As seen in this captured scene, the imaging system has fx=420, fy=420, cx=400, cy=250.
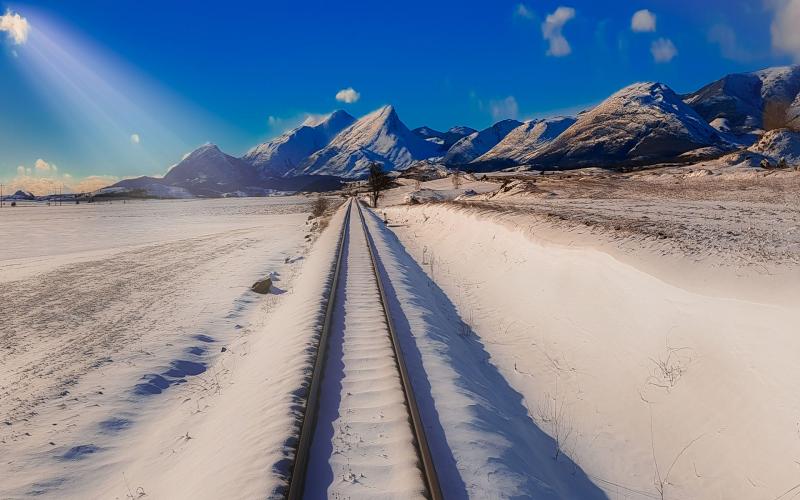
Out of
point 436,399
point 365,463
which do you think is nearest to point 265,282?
point 436,399

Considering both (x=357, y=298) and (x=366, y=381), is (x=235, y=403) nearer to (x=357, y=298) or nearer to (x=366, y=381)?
(x=366, y=381)

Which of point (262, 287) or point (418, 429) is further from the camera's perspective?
point (262, 287)

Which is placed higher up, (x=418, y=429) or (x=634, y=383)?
(x=418, y=429)

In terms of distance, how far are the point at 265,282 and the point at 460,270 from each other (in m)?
8.11

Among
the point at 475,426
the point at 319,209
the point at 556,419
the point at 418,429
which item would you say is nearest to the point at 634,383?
the point at 556,419

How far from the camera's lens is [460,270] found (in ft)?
60.0

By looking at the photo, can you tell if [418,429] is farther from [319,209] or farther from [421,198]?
[319,209]

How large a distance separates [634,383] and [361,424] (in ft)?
16.6

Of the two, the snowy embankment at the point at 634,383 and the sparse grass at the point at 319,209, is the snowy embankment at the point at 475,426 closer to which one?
the snowy embankment at the point at 634,383

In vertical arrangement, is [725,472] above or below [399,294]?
below

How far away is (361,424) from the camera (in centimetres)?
553

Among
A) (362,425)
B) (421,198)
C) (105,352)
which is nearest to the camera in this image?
(362,425)

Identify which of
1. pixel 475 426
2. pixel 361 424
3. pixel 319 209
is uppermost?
pixel 319 209

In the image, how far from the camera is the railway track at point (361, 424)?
174 inches
